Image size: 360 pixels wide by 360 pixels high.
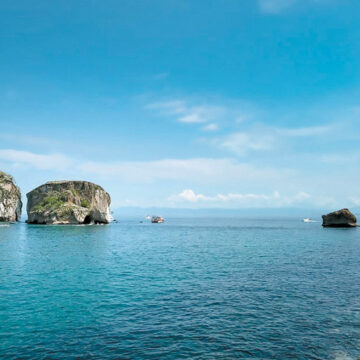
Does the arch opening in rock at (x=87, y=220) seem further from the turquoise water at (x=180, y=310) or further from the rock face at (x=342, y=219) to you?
the turquoise water at (x=180, y=310)

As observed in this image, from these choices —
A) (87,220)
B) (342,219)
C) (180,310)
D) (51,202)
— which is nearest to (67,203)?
(51,202)

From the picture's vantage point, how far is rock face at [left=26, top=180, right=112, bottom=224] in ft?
561

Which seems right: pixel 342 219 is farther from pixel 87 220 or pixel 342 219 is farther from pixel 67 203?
pixel 67 203

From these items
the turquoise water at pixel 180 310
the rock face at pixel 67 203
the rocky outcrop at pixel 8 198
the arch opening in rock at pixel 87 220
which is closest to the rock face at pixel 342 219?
the turquoise water at pixel 180 310

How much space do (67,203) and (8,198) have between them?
1518 inches

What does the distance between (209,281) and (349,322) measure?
18.2 metres

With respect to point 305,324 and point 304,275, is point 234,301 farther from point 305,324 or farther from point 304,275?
point 304,275

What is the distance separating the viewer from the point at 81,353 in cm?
2152

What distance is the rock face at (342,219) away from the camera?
15438 centimetres

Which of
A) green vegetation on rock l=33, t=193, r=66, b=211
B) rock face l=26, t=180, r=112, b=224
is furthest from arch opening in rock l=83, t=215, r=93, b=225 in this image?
green vegetation on rock l=33, t=193, r=66, b=211

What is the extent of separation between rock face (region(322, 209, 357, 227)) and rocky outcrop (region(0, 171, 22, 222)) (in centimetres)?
17059

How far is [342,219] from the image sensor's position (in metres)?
Answer: 155

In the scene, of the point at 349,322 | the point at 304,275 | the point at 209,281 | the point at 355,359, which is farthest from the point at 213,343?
the point at 304,275

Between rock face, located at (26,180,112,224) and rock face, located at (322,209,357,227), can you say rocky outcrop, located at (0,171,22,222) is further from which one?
rock face, located at (322,209,357,227)
